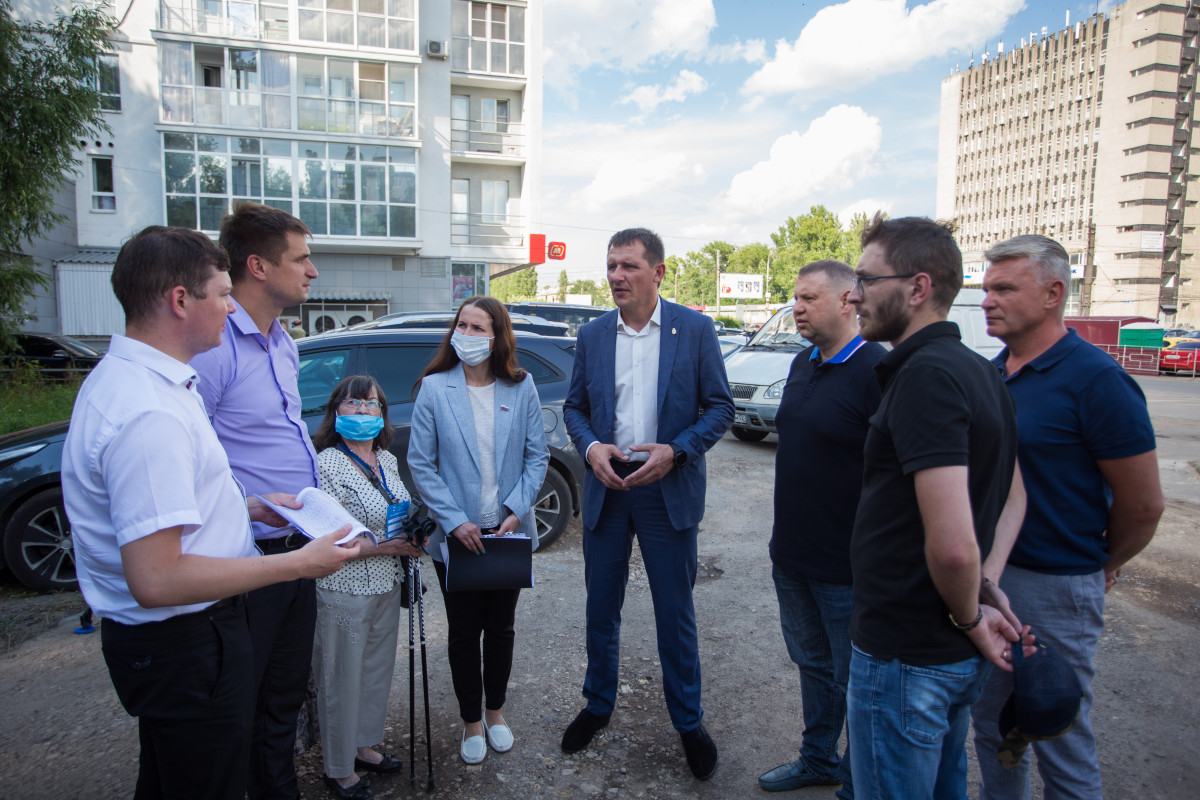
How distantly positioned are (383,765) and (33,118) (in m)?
10.7

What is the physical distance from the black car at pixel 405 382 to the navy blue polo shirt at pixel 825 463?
9.47ft

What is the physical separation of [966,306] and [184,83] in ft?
83.2

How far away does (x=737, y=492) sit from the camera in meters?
7.58

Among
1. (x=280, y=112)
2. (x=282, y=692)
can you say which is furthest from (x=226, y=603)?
(x=280, y=112)

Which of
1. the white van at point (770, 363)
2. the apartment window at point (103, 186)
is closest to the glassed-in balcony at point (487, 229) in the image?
the apartment window at point (103, 186)

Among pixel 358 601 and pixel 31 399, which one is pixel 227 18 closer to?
pixel 31 399

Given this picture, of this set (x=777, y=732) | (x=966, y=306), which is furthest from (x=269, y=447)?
(x=966, y=306)

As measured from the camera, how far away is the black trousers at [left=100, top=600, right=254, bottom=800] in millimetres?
1631

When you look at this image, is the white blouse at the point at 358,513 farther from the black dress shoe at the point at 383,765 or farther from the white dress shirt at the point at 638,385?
the white dress shirt at the point at 638,385

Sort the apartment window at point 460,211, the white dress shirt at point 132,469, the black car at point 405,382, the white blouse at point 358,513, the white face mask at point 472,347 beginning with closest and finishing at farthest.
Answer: the white dress shirt at point 132,469 → the white blouse at point 358,513 → the white face mask at point 472,347 → the black car at point 405,382 → the apartment window at point 460,211

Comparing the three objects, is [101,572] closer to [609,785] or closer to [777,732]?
[609,785]

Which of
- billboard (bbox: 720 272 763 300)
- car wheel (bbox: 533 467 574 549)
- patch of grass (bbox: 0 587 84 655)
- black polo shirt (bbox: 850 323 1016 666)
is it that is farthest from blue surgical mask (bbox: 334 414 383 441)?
billboard (bbox: 720 272 763 300)

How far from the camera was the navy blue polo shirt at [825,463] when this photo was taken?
2637 millimetres

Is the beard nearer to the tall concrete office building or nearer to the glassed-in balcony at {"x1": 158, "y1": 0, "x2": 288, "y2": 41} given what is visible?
the glassed-in balcony at {"x1": 158, "y1": 0, "x2": 288, "y2": 41}
